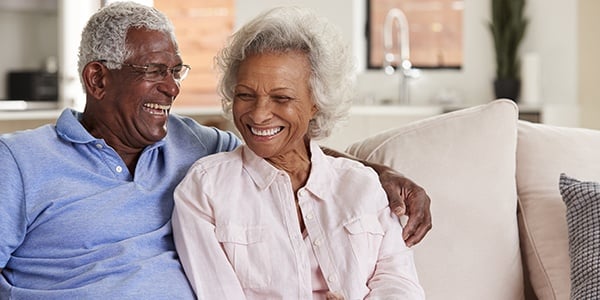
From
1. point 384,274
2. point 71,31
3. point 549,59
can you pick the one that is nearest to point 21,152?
point 384,274

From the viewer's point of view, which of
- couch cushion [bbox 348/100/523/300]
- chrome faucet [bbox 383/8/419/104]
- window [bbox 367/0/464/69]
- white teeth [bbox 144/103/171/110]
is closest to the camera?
white teeth [bbox 144/103/171/110]

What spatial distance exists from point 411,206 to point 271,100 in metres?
0.41

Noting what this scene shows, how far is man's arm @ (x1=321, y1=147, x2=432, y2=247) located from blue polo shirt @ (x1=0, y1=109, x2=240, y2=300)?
1.67 feet

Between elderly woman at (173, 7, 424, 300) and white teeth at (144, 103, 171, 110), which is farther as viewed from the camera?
white teeth at (144, 103, 171, 110)

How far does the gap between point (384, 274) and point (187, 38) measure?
6.02 metres

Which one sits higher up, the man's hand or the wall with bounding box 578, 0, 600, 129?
the wall with bounding box 578, 0, 600, 129

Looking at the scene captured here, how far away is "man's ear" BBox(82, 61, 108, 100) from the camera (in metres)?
2.17

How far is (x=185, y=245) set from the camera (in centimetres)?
200

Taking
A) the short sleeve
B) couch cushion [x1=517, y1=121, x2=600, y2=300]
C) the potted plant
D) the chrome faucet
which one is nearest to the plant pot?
the potted plant

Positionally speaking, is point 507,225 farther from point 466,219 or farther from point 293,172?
point 293,172

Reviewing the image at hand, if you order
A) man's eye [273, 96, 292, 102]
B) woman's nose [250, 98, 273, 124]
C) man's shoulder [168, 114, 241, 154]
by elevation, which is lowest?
man's shoulder [168, 114, 241, 154]

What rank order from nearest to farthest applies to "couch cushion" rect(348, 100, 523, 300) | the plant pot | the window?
1. "couch cushion" rect(348, 100, 523, 300)
2. the plant pot
3. the window

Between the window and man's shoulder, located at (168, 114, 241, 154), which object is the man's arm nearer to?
man's shoulder, located at (168, 114, 241, 154)

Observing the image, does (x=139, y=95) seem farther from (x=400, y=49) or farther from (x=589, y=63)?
(x=400, y=49)
